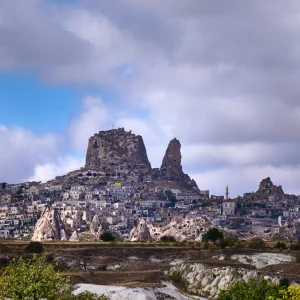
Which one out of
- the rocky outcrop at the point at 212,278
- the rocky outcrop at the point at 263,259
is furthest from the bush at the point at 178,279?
the rocky outcrop at the point at 263,259

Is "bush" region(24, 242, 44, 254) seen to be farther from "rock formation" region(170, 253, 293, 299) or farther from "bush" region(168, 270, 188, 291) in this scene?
"bush" region(168, 270, 188, 291)

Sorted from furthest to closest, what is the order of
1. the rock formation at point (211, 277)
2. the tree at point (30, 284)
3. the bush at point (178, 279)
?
the bush at point (178, 279)
the rock formation at point (211, 277)
the tree at point (30, 284)

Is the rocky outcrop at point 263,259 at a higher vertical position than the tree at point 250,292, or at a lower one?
higher

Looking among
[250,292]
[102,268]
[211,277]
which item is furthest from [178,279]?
[250,292]

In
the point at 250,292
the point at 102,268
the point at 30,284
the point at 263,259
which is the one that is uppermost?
the point at 263,259

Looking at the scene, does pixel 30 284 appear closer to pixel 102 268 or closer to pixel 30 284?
A: pixel 30 284

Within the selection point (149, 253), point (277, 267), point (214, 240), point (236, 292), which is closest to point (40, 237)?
point (214, 240)

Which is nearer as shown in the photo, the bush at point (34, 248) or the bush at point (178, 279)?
the bush at point (178, 279)

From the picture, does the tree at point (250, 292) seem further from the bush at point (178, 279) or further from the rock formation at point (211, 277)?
the bush at point (178, 279)

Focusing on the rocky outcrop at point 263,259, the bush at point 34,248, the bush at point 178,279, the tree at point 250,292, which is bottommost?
the tree at point 250,292

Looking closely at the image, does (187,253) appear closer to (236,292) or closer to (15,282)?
(236,292)

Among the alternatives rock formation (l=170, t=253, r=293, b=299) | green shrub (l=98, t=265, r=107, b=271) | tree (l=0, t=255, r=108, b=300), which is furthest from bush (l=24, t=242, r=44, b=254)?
tree (l=0, t=255, r=108, b=300)

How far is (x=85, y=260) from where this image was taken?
116 meters

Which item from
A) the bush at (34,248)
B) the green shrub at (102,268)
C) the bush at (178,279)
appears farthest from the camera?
the bush at (34,248)
